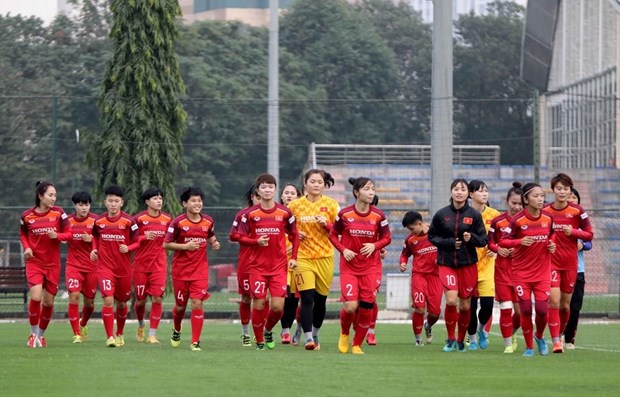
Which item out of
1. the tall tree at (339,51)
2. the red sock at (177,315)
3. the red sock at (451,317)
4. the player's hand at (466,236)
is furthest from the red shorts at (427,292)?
the tall tree at (339,51)

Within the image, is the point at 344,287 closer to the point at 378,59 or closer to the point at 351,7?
the point at 378,59

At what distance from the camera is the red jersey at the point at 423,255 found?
1902 centimetres

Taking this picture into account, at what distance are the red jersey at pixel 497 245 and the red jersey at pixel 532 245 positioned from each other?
0.91ft

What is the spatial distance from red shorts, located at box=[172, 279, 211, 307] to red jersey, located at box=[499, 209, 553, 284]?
11.6ft

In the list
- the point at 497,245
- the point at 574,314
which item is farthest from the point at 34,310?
the point at 574,314

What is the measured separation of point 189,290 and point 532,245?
13.3ft

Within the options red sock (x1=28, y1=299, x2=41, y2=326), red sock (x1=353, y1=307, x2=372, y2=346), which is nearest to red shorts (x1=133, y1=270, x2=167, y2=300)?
red sock (x1=28, y1=299, x2=41, y2=326)

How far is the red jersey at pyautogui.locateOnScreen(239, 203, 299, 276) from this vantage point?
17.0 metres

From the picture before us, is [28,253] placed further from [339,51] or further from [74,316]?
[339,51]

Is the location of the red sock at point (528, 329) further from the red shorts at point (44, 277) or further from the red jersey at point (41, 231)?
the red shorts at point (44, 277)

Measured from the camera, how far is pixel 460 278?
1697cm

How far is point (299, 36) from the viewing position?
66250mm

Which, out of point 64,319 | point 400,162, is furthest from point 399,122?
point 64,319

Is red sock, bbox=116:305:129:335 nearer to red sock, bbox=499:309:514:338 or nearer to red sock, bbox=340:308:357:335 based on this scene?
red sock, bbox=340:308:357:335
